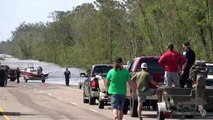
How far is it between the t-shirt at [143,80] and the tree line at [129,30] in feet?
71.7

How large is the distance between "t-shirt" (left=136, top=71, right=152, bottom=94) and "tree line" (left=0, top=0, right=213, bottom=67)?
2187cm

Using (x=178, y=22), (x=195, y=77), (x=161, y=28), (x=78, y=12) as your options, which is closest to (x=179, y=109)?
(x=195, y=77)

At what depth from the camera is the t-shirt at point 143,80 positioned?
65.9ft

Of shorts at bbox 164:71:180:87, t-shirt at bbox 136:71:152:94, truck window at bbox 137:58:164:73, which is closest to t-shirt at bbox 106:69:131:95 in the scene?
shorts at bbox 164:71:180:87

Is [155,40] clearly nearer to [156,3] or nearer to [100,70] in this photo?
[156,3]

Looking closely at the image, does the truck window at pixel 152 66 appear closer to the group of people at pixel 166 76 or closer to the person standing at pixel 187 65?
the group of people at pixel 166 76

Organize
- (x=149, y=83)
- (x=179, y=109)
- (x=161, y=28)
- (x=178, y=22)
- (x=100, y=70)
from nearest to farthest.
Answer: (x=179, y=109), (x=149, y=83), (x=100, y=70), (x=178, y=22), (x=161, y=28)

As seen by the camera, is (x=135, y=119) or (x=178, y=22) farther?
(x=178, y=22)

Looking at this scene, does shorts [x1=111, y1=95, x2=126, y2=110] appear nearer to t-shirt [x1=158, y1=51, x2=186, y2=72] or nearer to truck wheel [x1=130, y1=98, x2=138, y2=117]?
t-shirt [x1=158, y1=51, x2=186, y2=72]

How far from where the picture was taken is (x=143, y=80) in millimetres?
20094

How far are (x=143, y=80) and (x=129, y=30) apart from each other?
61.0 m

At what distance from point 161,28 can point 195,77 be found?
102 feet

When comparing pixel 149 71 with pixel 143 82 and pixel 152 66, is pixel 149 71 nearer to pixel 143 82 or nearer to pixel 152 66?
pixel 152 66

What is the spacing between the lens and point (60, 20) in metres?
161
